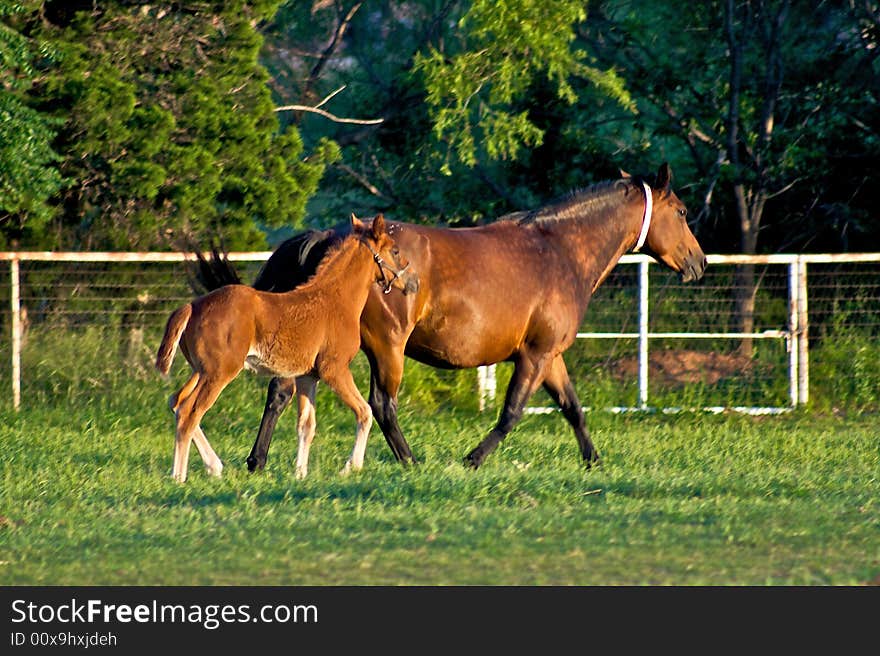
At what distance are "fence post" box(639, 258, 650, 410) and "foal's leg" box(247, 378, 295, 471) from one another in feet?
16.6

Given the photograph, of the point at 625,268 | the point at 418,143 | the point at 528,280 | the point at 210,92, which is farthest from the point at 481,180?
the point at 528,280

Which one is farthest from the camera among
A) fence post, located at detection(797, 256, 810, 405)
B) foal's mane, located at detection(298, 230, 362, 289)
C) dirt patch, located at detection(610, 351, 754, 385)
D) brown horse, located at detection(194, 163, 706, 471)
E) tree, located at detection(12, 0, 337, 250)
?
dirt patch, located at detection(610, 351, 754, 385)

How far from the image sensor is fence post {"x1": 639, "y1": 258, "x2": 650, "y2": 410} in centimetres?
1413

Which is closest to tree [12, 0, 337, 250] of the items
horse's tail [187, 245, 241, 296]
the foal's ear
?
horse's tail [187, 245, 241, 296]

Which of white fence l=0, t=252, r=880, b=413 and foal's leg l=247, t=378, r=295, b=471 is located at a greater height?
white fence l=0, t=252, r=880, b=413

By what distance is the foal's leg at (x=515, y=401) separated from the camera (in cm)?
1002

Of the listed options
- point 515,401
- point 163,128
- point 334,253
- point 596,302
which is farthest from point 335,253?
point 596,302

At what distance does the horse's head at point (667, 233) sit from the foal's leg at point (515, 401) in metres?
1.48

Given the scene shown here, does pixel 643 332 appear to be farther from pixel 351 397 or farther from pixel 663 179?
pixel 351 397

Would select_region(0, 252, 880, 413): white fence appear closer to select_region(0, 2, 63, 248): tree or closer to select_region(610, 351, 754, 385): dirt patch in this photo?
select_region(610, 351, 754, 385): dirt patch

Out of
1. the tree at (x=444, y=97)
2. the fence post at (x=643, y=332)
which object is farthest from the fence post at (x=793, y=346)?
the tree at (x=444, y=97)

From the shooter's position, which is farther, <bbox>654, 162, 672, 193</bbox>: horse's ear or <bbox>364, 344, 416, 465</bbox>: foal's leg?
<bbox>654, 162, 672, 193</bbox>: horse's ear

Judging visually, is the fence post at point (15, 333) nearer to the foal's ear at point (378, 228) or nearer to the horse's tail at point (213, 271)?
the horse's tail at point (213, 271)

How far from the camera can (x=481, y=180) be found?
69.8 feet
